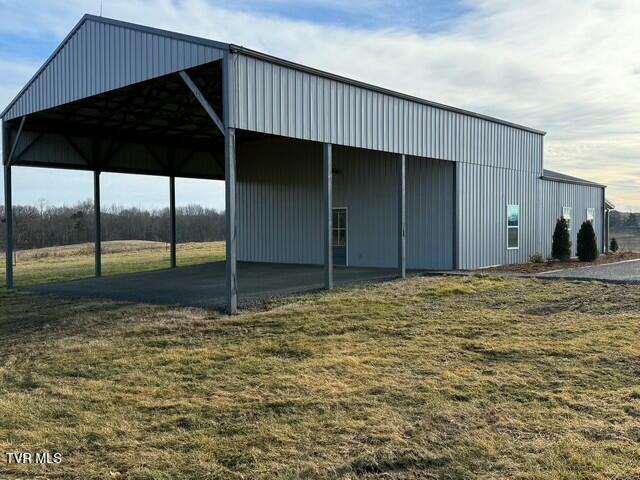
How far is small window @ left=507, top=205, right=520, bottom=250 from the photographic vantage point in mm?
17797

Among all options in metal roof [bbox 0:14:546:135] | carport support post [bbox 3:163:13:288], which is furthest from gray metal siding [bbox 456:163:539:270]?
carport support post [bbox 3:163:13:288]

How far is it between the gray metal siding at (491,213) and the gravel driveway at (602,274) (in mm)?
2241

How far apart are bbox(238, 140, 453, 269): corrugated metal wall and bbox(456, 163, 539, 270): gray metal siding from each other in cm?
46

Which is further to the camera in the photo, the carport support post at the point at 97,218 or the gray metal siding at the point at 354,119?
the carport support post at the point at 97,218

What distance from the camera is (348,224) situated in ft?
59.3

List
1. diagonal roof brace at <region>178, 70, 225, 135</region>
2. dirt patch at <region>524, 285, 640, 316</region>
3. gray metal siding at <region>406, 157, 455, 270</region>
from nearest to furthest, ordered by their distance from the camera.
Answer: dirt patch at <region>524, 285, 640, 316</region> < diagonal roof brace at <region>178, 70, 225, 135</region> < gray metal siding at <region>406, 157, 455, 270</region>

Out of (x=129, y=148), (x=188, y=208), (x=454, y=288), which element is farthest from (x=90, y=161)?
(x=188, y=208)

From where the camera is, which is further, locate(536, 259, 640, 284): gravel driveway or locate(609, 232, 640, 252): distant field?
locate(609, 232, 640, 252): distant field

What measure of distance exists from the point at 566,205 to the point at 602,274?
720 centimetres

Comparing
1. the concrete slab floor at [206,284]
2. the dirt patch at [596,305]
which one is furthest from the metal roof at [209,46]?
the dirt patch at [596,305]

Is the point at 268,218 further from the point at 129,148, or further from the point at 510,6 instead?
the point at 510,6

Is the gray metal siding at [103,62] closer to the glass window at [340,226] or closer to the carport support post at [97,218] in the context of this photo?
the carport support post at [97,218]

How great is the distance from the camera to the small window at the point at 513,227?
17.8m

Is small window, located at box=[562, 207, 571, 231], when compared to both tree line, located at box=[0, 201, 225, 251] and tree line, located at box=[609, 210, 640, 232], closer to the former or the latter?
tree line, located at box=[0, 201, 225, 251]
